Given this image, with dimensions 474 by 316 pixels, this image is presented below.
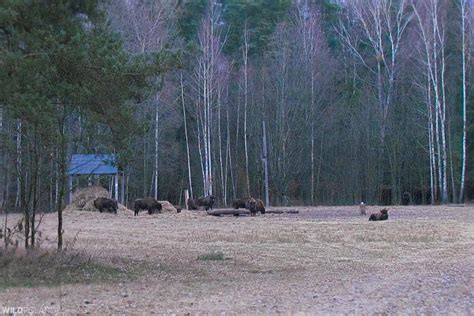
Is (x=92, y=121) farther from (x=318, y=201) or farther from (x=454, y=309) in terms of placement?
(x=318, y=201)

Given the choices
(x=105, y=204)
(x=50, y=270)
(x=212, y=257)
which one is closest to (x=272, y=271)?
(x=212, y=257)

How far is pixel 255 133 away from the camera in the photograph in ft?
169

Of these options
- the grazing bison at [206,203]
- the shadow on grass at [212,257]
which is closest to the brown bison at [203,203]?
the grazing bison at [206,203]

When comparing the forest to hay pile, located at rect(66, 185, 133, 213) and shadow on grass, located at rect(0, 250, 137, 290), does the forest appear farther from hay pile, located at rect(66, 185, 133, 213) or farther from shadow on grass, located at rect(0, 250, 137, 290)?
shadow on grass, located at rect(0, 250, 137, 290)

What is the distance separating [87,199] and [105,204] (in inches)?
109

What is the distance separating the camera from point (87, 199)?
125ft

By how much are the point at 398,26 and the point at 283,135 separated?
1232cm

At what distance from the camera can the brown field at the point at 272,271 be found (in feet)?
31.4

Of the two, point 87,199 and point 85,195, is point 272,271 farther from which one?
point 85,195

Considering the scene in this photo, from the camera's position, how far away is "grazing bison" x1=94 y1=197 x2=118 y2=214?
3575 centimetres

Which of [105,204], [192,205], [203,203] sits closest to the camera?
[105,204]

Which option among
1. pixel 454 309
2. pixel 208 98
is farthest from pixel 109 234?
pixel 208 98

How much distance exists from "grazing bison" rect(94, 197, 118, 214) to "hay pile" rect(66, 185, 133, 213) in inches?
28.8

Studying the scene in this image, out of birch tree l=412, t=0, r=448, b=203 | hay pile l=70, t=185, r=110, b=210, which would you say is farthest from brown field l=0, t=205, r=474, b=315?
birch tree l=412, t=0, r=448, b=203
